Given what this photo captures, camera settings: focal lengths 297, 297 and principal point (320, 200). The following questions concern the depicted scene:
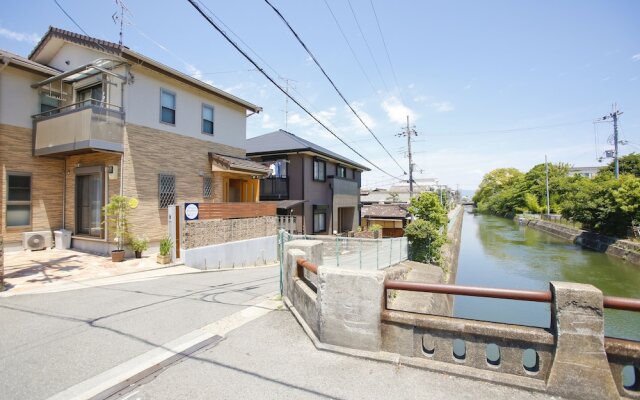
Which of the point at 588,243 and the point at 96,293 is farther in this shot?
the point at 588,243

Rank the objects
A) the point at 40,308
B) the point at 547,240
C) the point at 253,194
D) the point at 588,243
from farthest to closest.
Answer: the point at 547,240, the point at 588,243, the point at 253,194, the point at 40,308

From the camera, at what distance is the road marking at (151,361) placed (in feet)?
10.3

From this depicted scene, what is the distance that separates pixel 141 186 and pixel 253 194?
22.0ft

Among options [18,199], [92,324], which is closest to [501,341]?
[92,324]

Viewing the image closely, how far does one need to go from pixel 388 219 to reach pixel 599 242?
19.6m

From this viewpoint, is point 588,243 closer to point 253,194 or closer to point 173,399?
point 253,194

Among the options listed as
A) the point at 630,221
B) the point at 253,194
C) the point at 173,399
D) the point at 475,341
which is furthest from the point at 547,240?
the point at 173,399

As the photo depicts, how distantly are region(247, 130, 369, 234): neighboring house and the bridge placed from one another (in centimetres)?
1387

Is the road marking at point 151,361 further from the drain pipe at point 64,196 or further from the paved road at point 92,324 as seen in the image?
the drain pipe at point 64,196

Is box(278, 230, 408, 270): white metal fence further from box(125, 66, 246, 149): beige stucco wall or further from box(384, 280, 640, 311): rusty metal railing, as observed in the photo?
box(384, 280, 640, 311): rusty metal railing

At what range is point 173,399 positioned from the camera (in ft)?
10.1

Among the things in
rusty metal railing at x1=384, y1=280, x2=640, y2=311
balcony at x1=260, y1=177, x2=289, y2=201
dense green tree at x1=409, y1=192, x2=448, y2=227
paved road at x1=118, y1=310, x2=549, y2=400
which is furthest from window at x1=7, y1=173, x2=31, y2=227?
dense green tree at x1=409, y1=192, x2=448, y2=227

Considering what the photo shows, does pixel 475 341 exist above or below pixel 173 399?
above

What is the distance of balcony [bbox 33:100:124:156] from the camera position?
1020 cm
